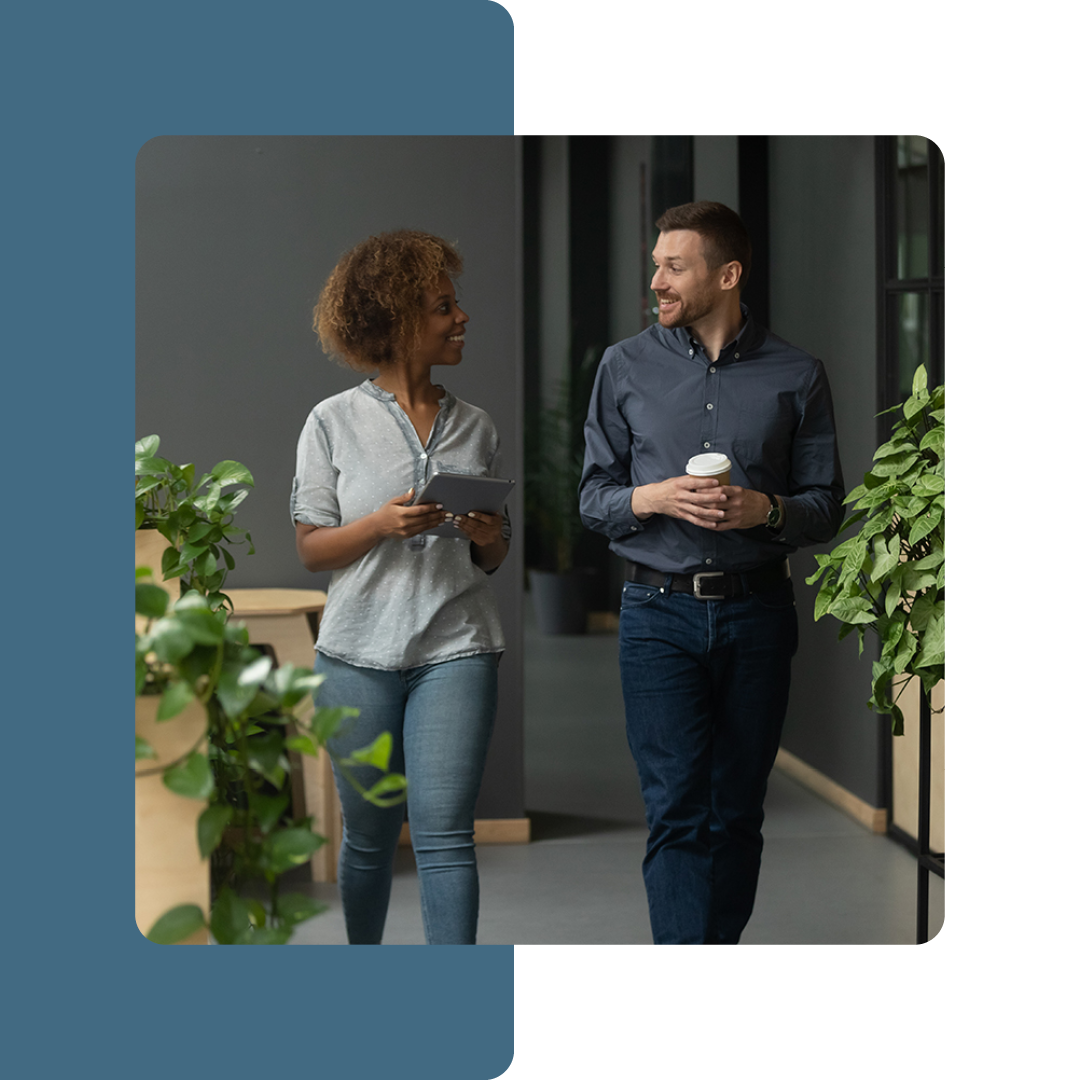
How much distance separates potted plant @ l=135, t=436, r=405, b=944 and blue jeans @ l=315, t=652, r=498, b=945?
0.26m

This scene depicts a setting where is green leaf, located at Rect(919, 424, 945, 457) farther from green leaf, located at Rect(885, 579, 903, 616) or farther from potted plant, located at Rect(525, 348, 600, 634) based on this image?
potted plant, located at Rect(525, 348, 600, 634)

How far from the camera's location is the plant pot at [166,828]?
143cm

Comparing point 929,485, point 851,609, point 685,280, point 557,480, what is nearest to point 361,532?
point 685,280

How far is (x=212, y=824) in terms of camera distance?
4.77ft

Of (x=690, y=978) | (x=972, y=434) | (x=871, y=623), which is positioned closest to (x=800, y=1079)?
(x=690, y=978)

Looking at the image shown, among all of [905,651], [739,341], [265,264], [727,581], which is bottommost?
[905,651]

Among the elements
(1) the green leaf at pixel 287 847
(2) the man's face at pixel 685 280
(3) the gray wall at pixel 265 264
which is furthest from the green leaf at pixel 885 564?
(1) the green leaf at pixel 287 847

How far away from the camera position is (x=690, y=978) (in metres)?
1.94

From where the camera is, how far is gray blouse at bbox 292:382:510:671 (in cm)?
187

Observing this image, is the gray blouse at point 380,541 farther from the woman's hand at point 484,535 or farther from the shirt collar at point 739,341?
the shirt collar at point 739,341

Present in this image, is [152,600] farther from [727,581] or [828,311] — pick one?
[828,311]

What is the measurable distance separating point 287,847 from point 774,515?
88cm

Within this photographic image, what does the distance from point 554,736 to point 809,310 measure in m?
0.99
